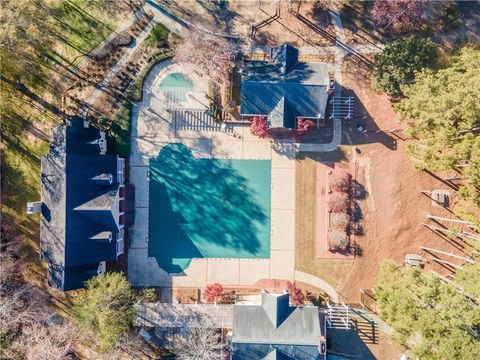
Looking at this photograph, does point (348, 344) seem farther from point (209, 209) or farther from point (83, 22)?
point (83, 22)

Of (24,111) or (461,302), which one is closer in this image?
(461,302)

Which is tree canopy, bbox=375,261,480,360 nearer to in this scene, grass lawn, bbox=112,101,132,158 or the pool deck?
the pool deck

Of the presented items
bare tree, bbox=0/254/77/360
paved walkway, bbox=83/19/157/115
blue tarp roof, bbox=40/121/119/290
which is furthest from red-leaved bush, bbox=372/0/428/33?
bare tree, bbox=0/254/77/360

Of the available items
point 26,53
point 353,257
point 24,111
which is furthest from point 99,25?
point 353,257

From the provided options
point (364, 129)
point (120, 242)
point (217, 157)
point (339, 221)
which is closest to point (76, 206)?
point (120, 242)

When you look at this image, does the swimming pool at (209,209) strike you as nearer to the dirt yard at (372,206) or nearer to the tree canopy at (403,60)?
the dirt yard at (372,206)

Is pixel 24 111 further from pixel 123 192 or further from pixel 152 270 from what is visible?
pixel 152 270
